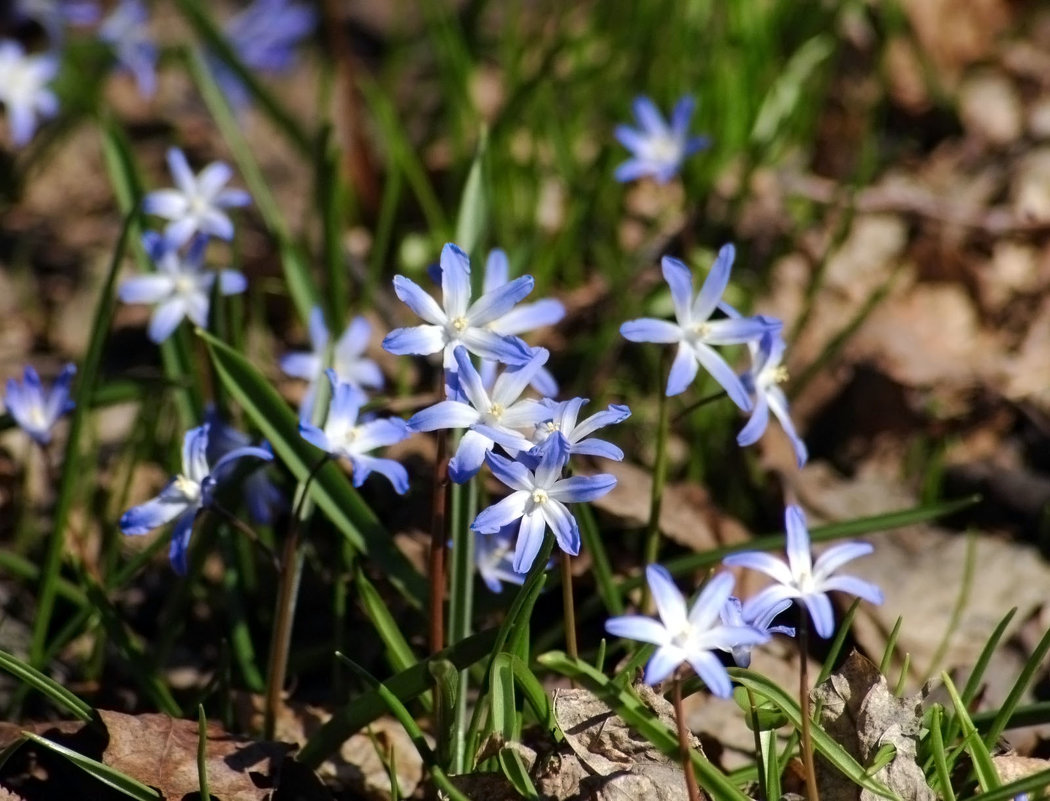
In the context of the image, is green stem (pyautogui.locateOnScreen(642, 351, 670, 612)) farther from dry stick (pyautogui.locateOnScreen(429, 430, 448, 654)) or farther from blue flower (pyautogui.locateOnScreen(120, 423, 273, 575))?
blue flower (pyautogui.locateOnScreen(120, 423, 273, 575))

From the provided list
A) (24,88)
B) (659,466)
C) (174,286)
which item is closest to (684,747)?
(659,466)

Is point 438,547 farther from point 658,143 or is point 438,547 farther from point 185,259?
point 658,143

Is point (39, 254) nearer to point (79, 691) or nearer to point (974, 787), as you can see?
point (79, 691)

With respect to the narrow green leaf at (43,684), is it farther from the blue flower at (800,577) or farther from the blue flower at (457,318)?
the blue flower at (800,577)

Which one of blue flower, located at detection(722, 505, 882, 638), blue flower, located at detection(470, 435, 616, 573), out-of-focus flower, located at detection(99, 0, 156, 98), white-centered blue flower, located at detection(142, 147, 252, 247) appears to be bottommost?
blue flower, located at detection(722, 505, 882, 638)

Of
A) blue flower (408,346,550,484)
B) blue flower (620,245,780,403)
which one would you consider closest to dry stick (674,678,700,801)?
blue flower (408,346,550,484)
